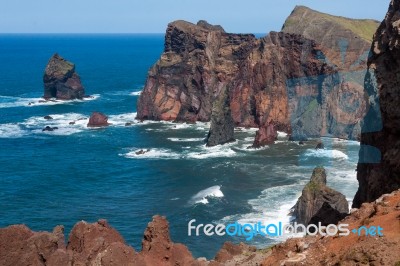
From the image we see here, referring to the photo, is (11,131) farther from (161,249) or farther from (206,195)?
(161,249)

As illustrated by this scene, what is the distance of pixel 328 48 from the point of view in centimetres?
11812

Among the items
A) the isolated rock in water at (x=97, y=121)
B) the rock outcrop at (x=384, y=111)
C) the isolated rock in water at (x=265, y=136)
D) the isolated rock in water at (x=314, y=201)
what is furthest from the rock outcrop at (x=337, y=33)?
the rock outcrop at (x=384, y=111)

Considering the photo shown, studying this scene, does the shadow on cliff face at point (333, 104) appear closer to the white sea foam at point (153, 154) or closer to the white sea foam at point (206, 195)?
the white sea foam at point (153, 154)

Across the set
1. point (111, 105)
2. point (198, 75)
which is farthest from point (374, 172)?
point (111, 105)

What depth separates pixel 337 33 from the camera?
412 ft

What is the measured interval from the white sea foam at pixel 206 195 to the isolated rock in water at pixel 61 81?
9357cm

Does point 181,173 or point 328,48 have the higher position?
point 328,48

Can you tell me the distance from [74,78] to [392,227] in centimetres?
15176

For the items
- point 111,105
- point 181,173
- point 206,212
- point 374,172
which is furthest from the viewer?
point 111,105

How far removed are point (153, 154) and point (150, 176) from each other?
15.3 meters

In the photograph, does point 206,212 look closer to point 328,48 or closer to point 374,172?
point 374,172

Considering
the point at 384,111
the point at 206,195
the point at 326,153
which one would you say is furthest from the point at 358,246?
the point at 326,153

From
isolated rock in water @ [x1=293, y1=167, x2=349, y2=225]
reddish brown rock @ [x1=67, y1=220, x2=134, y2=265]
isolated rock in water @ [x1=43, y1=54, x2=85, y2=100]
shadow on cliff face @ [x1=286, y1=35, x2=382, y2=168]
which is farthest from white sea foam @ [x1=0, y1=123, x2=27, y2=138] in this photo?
reddish brown rock @ [x1=67, y1=220, x2=134, y2=265]

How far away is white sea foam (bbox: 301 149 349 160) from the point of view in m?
91.8
